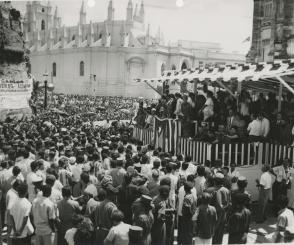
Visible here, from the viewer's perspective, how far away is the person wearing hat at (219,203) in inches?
295

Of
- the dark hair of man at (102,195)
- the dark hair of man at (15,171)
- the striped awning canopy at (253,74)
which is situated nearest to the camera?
the dark hair of man at (102,195)

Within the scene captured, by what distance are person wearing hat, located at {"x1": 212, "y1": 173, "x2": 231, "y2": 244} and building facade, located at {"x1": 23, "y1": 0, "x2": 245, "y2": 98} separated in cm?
5952

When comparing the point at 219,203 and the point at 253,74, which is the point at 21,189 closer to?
the point at 219,203

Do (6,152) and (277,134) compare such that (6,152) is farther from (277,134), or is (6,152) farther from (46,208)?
(277,134)

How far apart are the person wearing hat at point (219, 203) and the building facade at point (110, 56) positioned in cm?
5952

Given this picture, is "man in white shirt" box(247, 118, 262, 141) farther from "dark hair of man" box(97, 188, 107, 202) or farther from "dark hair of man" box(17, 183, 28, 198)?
"dark hair of man" box(17, 183, 28, 198)

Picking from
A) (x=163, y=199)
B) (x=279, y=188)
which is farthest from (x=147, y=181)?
(x=279, y=188)

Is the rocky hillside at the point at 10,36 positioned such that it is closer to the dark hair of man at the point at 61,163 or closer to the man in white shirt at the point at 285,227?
the dark hair of man at the point at 61,163

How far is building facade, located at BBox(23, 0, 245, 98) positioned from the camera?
68.5 meters

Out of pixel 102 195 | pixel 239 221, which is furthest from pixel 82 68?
pixel 239 221

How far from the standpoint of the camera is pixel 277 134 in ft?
37.5

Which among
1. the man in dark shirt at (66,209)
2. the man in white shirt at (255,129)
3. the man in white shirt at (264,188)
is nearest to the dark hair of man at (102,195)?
the man in dark shirt at (66,209)

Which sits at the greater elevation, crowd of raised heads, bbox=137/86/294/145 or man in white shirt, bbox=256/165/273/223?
crowd of raised heads, bbox=137/86/294/145

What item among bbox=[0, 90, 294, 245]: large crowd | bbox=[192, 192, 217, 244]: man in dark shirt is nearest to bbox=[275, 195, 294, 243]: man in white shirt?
bbox=[0, 90, 294, 245]: large crowd
